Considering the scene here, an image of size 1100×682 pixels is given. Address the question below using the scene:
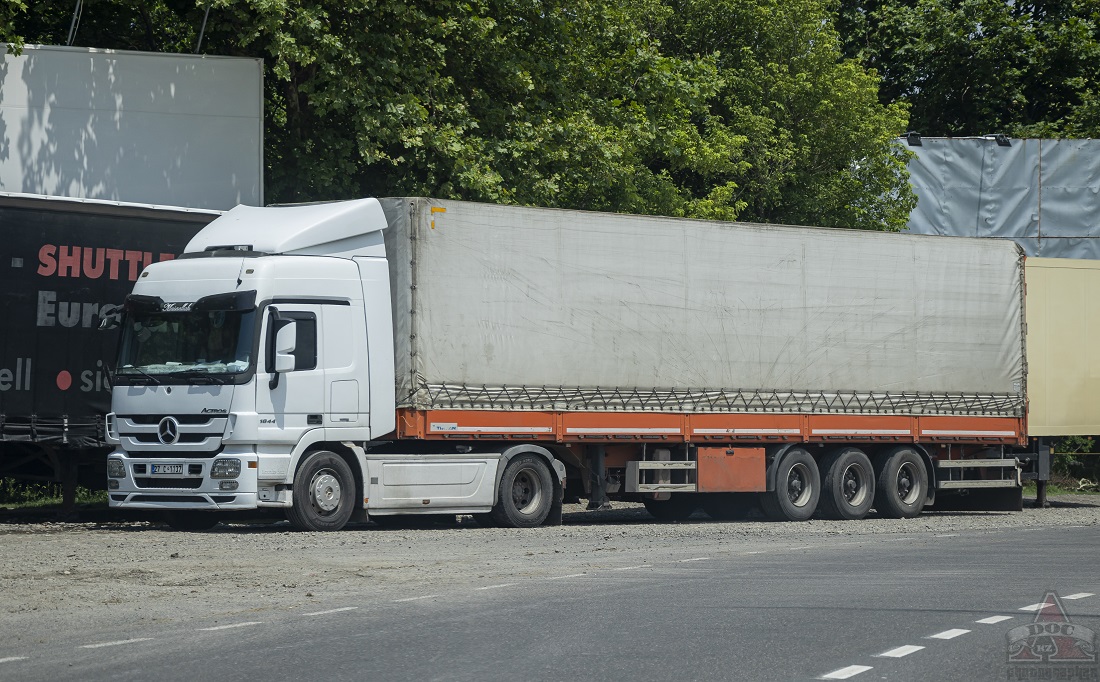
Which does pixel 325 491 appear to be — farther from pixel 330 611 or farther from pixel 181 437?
pixel 330 611

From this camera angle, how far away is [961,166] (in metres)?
37.8

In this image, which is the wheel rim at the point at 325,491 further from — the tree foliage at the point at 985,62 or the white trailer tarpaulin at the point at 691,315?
the tree foliage at the point at 985,62

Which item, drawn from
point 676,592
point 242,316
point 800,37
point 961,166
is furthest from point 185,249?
point 961,166

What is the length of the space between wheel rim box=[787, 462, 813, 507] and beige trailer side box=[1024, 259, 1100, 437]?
4378 mm

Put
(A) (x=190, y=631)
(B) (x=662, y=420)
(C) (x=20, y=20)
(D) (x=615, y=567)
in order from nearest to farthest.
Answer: (A) (x=190, y=631) → (D) (x=615, y=567) → (B) (x=662, y=420) → (C) (x=20, y=20)

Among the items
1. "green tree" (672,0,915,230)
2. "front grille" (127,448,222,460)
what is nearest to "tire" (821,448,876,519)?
"front grille" (127,448,222,460)

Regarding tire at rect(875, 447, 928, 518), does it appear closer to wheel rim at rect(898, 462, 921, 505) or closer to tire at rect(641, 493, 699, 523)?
wheel rim at rect(898, 462, 921, 505)

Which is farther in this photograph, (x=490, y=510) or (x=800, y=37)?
(x=800, y=37)

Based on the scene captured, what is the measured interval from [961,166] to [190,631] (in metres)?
31.7

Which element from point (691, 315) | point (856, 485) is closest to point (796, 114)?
point (856, 485)

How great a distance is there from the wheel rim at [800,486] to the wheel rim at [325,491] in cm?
690

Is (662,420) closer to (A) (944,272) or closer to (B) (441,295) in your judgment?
(B) (441,295)

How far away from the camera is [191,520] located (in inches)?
719

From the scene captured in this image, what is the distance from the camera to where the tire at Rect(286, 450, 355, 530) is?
53.6ft
